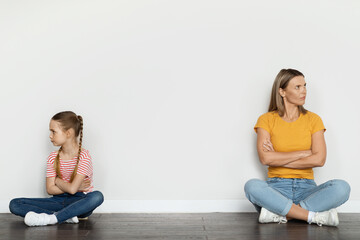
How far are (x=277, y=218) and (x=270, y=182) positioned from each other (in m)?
0.30

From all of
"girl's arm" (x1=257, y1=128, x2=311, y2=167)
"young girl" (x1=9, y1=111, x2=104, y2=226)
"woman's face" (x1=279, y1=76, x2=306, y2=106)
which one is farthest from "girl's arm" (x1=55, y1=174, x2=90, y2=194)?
"woman's face" (x1=279, y1=76, x2=306, y2=106)

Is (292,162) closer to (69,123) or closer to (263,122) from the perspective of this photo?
(263,122)

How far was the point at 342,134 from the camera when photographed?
3.24 m

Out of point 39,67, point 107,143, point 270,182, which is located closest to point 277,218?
point 270,182

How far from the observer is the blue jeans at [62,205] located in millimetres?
2742

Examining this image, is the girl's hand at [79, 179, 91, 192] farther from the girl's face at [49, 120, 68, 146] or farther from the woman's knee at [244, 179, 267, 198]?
the woman's knee at [244, 179, 267, 198]

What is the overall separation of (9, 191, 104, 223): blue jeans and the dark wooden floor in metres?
0.06

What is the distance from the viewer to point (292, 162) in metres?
2.89

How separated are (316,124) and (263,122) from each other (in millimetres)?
305

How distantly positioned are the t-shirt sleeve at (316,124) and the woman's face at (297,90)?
0.12 meters

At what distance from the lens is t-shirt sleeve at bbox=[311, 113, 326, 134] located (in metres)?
2.97

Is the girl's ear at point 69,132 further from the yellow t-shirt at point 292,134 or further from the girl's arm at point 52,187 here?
the yellow t-shirt at point 292,134

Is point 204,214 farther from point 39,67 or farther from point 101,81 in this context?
point 39,67

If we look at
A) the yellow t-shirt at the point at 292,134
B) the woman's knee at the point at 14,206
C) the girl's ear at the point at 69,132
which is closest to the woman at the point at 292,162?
the yellow t-shirt at the point at 292,134
